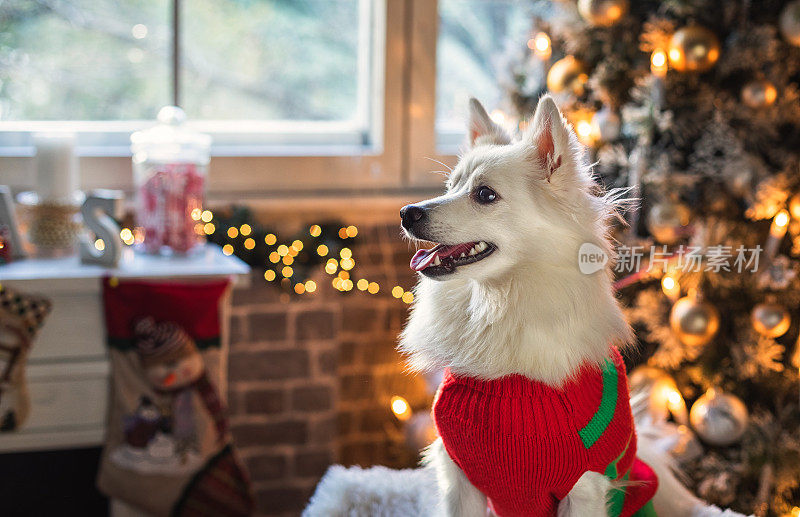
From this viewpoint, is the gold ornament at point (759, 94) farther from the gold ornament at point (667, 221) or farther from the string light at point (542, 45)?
the string light at point (542, 45)

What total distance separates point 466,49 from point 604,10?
76 centimetres

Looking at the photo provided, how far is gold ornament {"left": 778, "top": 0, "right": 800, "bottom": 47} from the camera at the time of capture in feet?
5.11

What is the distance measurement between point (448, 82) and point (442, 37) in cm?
14

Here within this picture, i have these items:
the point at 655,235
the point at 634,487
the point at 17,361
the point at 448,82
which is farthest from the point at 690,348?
the point at 17,361

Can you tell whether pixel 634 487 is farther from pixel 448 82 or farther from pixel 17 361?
pixel 448 82

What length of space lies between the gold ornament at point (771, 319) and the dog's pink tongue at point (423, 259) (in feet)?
3.27

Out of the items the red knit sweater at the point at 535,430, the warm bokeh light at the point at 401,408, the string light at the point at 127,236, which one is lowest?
the warm bokeh light at the point at 401,408

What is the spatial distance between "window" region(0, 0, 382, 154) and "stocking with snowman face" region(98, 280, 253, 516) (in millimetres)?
619

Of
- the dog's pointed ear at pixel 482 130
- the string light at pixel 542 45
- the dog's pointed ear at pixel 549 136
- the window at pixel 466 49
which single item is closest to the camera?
the dog's pointed ear at pixel 549 136

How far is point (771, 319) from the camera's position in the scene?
1617mm

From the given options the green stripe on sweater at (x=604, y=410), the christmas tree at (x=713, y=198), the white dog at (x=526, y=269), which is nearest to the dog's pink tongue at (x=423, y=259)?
the white dog at (x=526, y=269)

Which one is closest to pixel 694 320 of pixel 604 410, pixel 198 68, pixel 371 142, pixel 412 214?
pixel 604 410

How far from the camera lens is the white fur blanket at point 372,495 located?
4.26ft

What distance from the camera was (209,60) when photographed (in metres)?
2.19
